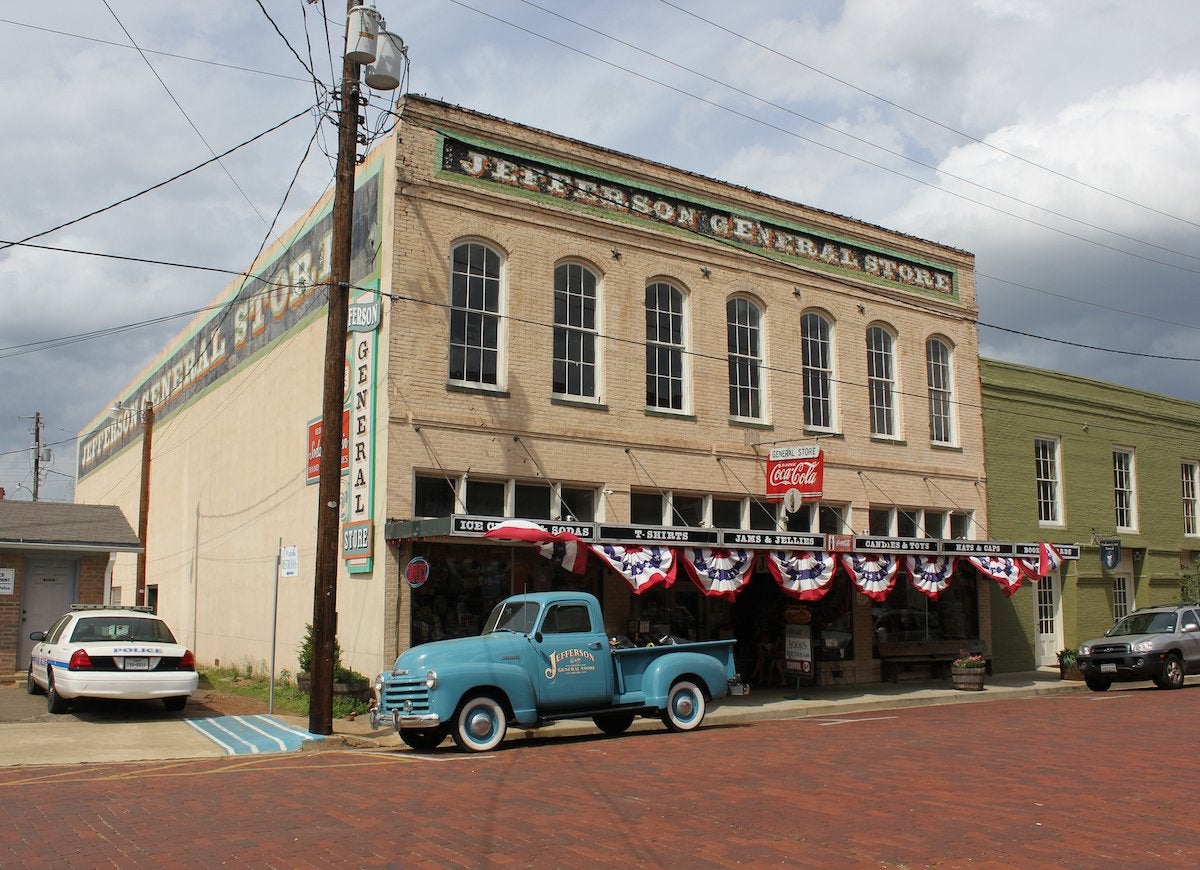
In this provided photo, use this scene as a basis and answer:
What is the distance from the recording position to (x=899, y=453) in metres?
25.1

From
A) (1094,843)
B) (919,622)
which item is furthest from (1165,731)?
(919,622)

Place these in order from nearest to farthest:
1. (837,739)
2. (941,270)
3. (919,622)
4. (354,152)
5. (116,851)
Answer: (116,851)
(837,739)
(354,152)
(919,622)
(941,270)

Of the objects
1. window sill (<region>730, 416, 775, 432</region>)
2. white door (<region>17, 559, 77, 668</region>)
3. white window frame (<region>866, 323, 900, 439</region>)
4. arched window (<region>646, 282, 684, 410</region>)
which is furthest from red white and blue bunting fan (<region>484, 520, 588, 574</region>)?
white door (<region>17, 559, 77, 668</region>)

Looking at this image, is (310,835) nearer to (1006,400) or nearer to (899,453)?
(899,453)

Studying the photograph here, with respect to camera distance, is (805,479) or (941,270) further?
(941,270)

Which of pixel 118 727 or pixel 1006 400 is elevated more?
pixel 1006 400

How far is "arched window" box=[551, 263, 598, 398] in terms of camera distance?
2034cm

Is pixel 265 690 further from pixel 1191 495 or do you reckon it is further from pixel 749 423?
pixel 1191 495

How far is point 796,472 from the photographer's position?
21750 millimetres

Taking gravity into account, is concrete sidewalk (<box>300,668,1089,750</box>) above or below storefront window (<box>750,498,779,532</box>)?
below

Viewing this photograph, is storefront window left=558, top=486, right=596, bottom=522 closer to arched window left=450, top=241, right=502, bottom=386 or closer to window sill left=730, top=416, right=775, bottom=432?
arched window left=450, top=241, right=502, bottom=386

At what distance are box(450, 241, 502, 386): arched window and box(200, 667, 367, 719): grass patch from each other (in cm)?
561

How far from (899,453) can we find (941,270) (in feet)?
16.8

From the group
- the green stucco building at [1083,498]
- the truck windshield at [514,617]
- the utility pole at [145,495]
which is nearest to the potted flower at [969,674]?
the green stucco building at [1083,498]
